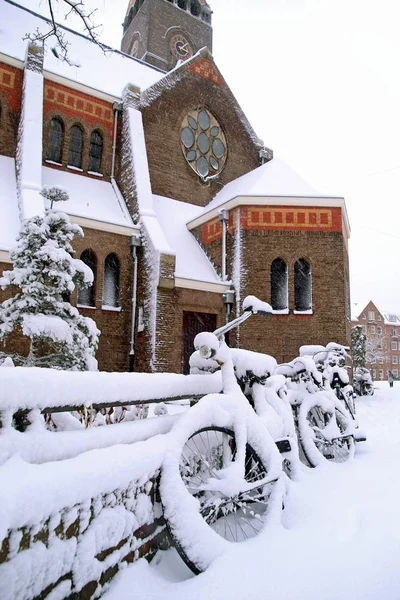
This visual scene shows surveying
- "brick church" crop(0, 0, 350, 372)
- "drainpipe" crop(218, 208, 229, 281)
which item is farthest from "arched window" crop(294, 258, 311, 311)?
"drainpipe" crop(218, 208, 229, 281)

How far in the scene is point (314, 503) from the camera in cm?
358

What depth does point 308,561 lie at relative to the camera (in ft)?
8.33

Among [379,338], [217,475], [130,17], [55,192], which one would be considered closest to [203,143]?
[55,192]

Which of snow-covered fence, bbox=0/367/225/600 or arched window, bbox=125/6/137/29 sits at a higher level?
arched window, bbox=125/6/137/29

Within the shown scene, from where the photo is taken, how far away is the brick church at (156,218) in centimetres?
1258

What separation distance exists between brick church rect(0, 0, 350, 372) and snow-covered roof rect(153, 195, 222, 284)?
0.06 metres

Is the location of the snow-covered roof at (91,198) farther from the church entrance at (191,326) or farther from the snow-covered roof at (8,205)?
the church entrance at (191,326)

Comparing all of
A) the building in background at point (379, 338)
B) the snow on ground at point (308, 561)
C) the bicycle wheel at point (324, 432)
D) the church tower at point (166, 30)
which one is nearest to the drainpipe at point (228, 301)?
the bicycle wheel at point (324, 432)

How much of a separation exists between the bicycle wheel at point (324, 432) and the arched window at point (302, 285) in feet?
29.1

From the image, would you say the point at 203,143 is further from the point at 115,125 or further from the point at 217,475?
the point at 217,475

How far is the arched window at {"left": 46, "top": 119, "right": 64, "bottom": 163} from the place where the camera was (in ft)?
48.7

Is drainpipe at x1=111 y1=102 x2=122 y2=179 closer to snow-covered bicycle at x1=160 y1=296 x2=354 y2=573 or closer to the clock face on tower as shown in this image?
snow-covered bicycle at x1=160 y1=296 x2=354 y2=573

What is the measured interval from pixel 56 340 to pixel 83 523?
6.76 m

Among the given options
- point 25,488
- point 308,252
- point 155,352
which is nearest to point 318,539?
point 25,488
